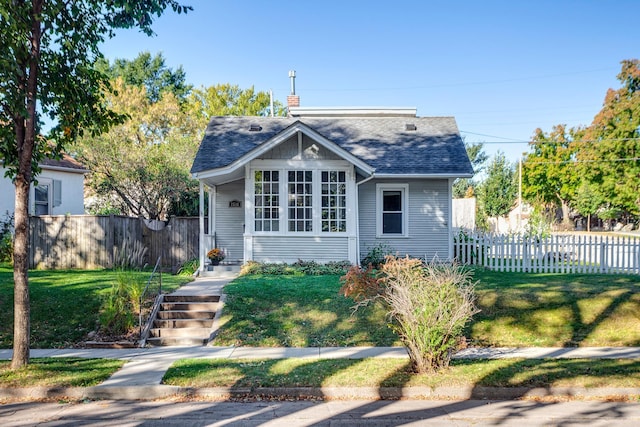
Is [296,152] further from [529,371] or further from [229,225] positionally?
[529,371]

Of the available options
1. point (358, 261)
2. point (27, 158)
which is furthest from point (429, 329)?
point (358, 261)

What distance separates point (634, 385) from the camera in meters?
6.30

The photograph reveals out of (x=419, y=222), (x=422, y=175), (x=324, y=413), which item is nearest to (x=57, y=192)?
(x=419, y=222)

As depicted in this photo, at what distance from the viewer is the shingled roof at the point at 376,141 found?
51.4 ft

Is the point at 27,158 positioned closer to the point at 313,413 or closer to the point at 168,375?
the point at 168,375

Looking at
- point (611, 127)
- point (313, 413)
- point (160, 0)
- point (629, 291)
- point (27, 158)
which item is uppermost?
point (611, 127)

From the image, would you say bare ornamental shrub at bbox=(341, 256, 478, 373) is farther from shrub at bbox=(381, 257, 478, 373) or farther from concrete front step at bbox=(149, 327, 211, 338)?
concrete front step at bbox=(149, 327, 211, 338)

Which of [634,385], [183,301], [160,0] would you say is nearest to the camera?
[634,385]

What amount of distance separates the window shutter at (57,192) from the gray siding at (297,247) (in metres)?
11.1

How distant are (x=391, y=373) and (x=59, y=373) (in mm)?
4836

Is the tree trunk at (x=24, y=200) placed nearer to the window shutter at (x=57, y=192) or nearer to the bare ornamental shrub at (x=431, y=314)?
the bare ornamental shrub at (x=431, y=314)

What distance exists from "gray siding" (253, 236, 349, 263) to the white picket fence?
14.0 ft

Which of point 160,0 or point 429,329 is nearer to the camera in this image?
point 429,329

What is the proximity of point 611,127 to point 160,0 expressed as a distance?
41297 millimetres
